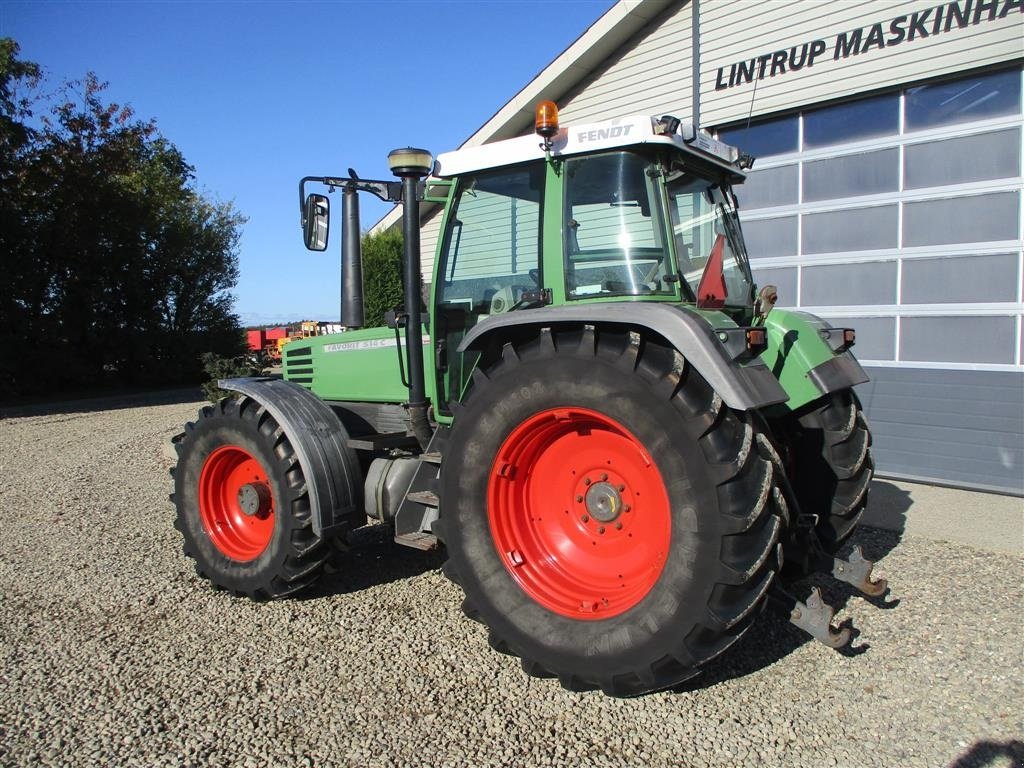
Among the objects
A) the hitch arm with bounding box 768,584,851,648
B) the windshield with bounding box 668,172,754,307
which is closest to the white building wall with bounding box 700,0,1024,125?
the windshield with bounding box 668,172,754,307

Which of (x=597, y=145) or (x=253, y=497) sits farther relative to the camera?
(x=253, y=497)

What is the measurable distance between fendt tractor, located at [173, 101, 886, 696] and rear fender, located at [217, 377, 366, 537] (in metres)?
0.01

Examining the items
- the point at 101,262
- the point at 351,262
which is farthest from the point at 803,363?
the point at 101,262

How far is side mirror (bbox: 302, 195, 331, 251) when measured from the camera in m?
3.75

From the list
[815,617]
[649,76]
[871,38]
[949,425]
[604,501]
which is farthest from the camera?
[649,76]

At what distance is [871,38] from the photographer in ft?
21.5

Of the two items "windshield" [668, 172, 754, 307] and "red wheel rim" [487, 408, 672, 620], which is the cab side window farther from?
"red wheel rim" [487, 408, 672, 620]

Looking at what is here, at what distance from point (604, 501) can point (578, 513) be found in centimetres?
18

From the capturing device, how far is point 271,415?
13.1ft

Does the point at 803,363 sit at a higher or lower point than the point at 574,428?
higher

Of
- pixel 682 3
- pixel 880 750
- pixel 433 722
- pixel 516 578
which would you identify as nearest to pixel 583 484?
pixel 516 578

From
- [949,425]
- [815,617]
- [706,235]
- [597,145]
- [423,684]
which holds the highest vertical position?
[597,145]

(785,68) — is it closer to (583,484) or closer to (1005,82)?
(1005,82)

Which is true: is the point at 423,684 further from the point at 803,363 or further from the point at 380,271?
the point at 380,271
